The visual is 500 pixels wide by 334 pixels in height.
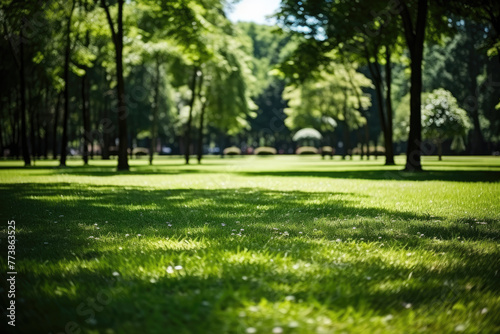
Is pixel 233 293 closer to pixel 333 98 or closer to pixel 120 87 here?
pixel 120 87

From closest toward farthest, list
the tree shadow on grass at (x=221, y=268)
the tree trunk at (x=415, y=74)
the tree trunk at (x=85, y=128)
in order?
the tree shadow on grass at (x=221, y=268), the tree trunk at (x=415, y=74), the tree trunk at (x=85, y=128)

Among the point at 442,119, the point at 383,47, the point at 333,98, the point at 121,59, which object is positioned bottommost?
the point at 442,119

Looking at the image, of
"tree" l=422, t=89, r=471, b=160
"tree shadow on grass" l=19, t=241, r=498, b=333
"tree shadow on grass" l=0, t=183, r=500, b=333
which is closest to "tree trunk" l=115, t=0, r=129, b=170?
"tree shadow on grass" l=0, t=183, r=500, b=333

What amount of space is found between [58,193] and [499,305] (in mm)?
10489

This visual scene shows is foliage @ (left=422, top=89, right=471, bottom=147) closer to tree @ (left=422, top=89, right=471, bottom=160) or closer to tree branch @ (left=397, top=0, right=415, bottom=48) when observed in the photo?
tree @ (left=422, top=89, right=471, bottom=160)

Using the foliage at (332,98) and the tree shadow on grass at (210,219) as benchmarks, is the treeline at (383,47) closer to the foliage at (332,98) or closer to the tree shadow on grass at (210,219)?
the foliage at (332,98)

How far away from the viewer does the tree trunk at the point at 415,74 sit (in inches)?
730

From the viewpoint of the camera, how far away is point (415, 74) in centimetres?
1919

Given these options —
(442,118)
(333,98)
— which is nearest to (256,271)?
(442,118)

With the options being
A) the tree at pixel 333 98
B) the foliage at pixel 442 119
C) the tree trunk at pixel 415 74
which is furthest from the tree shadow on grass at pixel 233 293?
the tree at pixel 333 98

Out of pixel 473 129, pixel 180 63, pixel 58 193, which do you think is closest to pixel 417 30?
pixel 58 193

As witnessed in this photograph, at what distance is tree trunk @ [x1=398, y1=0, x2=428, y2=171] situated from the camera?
1855cm

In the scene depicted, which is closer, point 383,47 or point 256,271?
point 256,271

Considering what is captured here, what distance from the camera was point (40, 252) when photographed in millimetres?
4668
